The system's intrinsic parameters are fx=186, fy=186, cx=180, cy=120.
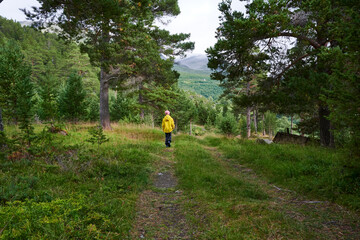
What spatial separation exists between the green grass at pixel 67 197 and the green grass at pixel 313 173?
3.82m

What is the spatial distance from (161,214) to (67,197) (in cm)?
170

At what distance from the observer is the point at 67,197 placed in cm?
328

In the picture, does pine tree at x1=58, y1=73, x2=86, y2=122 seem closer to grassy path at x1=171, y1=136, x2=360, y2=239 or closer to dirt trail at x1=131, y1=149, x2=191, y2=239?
dirt trail at x1=131, y1=149, x2=191, y2=239

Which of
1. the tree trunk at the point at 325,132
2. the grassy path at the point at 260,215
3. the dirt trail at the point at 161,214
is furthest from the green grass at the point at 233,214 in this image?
the tree trunk at the point at 325,132

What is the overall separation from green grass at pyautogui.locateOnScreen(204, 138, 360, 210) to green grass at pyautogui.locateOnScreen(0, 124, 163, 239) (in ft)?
12.5

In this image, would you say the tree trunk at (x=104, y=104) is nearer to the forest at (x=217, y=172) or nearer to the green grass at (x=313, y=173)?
the forest at (x=217, y=172)

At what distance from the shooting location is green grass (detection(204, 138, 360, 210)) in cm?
375

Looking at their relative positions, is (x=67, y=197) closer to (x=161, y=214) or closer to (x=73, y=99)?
(x=161, y=214)

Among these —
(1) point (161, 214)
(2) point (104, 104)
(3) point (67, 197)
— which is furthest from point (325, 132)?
(2) point (104, 104)

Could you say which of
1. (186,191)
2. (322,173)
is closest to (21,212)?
(186,191)

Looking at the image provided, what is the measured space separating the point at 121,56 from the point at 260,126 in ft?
161

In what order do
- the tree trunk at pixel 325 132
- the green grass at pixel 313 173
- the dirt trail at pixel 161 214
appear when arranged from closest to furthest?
the dirt trail at pixel 161 214 → the green grass at pixel 313 173 → the tree trunk at pixel 325 132

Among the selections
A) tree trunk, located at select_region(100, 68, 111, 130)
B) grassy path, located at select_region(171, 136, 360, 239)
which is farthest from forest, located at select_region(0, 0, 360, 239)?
tree trunk, located at select_region(100, 68, 111, 130)

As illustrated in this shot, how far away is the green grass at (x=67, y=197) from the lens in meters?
2.21
